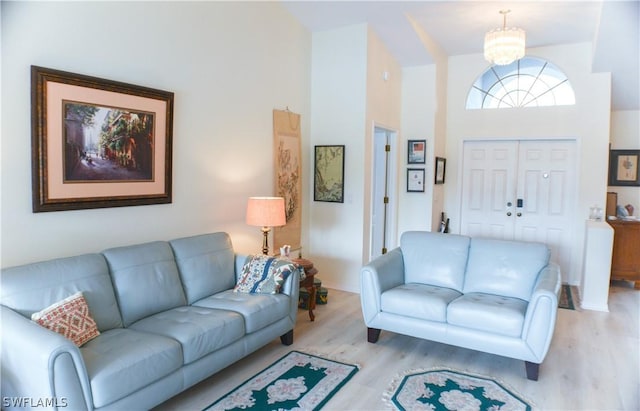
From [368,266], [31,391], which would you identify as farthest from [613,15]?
[31,391]

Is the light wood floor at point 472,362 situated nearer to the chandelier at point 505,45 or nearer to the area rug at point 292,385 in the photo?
the area rug at point 292,385

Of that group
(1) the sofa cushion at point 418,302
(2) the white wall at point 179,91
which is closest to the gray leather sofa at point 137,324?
(2) the white wall at point 179,91

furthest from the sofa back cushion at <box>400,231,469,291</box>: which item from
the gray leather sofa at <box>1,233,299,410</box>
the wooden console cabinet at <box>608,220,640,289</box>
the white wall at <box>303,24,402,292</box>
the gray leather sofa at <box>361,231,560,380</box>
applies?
the wooden console cabinet at <box>608,220,640,289</box>

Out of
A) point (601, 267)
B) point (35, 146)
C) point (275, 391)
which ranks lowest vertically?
point (275, 391)

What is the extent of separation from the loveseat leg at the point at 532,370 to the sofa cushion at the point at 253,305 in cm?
180

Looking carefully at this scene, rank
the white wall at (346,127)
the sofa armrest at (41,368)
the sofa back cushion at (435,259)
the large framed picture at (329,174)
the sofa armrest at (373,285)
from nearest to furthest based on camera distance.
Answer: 1. the sofa armrest at (41,368)
2. the sofa armrest at (373,285)
3. the sofa back cushion at (435,259)
4. the white wall at (346,127)
5. the large framed picture at (329,174)

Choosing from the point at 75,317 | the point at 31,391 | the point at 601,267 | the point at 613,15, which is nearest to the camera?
the point at 31,391

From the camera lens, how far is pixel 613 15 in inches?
162

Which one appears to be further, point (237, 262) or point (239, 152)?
point (239, 152)

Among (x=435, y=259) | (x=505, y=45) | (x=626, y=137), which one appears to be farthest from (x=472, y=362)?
(x=626, y=137)

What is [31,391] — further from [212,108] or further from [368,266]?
[212,108]

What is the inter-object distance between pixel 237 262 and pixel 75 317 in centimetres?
143

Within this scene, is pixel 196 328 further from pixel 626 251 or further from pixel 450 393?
pixel 626 251

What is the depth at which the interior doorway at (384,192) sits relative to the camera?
19.4ft
